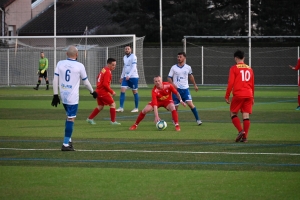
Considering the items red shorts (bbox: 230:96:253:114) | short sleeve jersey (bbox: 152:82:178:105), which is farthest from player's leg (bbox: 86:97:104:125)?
red shorts (bbox: 230:96:253:114)

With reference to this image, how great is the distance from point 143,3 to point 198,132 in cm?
3666

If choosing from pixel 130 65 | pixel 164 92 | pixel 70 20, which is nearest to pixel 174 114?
pixel 164 92

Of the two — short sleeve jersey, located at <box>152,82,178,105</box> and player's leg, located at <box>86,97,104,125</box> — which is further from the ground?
short sleeve jersey, located at <box>152,82,178,105</box>

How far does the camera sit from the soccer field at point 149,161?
8.61 metres

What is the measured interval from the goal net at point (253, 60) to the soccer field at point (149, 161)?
90.9 feet

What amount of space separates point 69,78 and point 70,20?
5078 cm

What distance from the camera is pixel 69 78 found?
12.5 m

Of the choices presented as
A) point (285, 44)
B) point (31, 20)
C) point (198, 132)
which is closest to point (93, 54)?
point (285, 44)

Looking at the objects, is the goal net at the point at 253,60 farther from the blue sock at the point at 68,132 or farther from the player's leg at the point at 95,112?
the blue sock at the point at 68,132

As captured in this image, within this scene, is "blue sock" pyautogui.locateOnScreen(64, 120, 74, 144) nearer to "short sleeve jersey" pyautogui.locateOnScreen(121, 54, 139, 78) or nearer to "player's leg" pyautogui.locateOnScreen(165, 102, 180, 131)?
"player's leg" pyautogui.locateOnScreen(165, 102, 180, 131)

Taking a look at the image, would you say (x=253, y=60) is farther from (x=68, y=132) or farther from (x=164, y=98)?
(x=68, y=132)

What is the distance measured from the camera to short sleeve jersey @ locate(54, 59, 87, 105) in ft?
40.8

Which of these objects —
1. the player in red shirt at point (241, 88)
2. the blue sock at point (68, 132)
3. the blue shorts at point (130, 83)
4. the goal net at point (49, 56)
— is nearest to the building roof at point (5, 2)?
the goal net at point (49, 56)

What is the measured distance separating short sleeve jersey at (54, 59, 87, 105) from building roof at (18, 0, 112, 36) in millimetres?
48692
